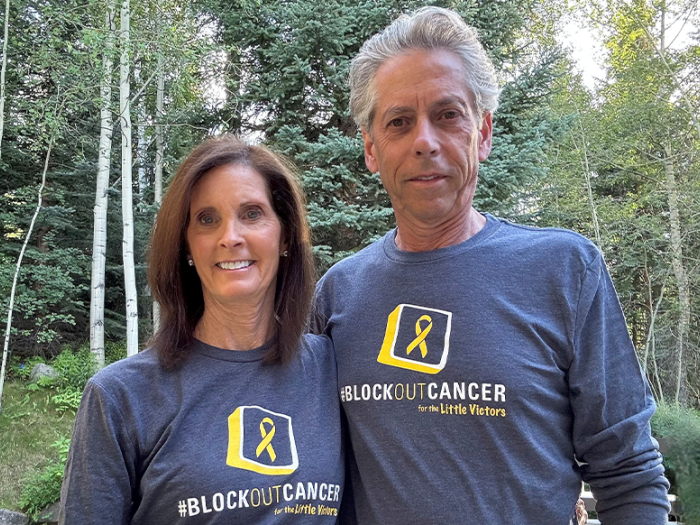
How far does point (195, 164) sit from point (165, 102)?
8777mm


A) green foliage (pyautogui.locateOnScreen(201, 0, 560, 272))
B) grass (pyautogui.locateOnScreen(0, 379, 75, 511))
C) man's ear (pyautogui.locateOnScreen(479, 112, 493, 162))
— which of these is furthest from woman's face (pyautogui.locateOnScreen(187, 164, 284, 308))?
grass (pyautogui.locateOnScreen(0, 379, 75, 511))

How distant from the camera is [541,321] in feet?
4.31

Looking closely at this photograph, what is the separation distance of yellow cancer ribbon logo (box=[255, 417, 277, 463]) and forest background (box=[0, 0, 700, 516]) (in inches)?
171

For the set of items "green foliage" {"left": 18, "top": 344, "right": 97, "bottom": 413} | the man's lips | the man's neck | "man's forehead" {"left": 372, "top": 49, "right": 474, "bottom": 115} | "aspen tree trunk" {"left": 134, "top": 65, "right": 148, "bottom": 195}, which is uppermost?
"aspen tree trunk" {"left": 134, "top": 65, "right": 148, "bottom": 195}

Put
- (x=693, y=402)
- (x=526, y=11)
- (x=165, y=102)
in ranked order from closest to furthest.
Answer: (x=693, y=402)
(x=526, y=11)
(x=165, y=102)

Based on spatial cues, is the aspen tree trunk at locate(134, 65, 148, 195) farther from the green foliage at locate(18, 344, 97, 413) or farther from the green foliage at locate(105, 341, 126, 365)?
the green foliage at locate(18, 344, 97, 413)

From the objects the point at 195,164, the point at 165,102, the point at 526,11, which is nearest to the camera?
the point at 195,164

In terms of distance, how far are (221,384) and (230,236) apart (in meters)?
0.37

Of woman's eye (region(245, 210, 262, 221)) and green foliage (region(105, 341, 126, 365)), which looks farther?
green foliage (region(105, 341, 126, 365))

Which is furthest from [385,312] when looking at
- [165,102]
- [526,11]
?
[165,102]

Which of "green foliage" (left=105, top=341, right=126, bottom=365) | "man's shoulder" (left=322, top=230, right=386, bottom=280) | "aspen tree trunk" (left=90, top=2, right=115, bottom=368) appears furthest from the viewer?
Result: "green foliage" (left=105, top=341, right=126, bottom=365)

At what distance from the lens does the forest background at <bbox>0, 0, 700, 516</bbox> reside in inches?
238

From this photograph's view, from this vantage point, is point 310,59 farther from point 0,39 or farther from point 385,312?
point 385,312

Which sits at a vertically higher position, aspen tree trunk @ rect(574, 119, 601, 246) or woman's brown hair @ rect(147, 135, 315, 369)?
aspen tree trunk @ rect(574, 119, 601, 246)
